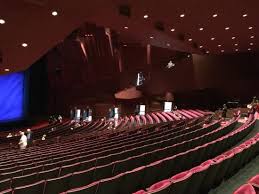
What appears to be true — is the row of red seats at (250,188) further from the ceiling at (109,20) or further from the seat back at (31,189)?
the ceiling at (109,20)

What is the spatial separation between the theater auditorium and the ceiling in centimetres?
3

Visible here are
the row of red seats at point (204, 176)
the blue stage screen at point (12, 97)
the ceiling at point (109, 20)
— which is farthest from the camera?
the blue stage screen at point (12, 97)

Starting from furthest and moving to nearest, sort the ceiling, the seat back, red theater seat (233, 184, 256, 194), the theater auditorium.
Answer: the ceiling → the theater auditorium → the seat back → red theater seat (233, 184, 256, 194)

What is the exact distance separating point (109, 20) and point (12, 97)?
6.12m

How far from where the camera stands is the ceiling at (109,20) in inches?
233

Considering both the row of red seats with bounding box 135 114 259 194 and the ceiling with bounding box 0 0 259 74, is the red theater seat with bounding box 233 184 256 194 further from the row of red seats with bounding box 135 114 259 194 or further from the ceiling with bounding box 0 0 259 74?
the ceiling with bounding box 0 0 259 74

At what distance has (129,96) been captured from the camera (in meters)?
14.4

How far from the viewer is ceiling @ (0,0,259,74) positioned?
5922 millimetres

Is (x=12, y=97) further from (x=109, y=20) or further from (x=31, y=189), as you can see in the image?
(x=31, y=189)

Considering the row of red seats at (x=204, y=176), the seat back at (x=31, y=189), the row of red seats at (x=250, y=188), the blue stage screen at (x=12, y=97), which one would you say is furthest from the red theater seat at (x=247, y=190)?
the blue stage screen at (x=12, y=97)

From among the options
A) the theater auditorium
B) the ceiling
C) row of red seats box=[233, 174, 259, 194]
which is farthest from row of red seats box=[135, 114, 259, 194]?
the ceiling

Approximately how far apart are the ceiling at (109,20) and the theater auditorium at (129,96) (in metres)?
0.03

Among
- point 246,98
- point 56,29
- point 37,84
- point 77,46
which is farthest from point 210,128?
point 37,84

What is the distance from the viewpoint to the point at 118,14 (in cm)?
696
